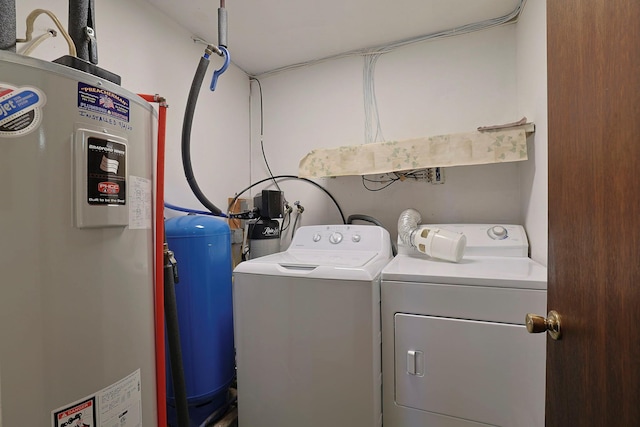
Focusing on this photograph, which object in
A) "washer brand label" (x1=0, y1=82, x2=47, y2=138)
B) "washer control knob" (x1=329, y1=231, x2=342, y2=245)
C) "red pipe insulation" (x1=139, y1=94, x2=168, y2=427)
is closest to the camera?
"washer brand label" (x1=0, y1=82, x2=47, y2=138)

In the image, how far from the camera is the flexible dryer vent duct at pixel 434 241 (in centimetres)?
136

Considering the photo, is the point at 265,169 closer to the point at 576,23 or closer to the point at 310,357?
the point at 310,357

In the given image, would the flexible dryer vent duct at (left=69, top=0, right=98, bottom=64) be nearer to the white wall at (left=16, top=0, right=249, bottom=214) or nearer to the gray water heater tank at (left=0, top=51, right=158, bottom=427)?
the gray water heater tank at (left=0, top=51, right=158, bottom=427)

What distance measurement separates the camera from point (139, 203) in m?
0.76

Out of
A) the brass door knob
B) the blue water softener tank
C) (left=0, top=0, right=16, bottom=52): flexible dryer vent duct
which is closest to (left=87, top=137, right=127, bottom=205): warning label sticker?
(left=0, top=0, right=16, bottom=52): flexible dryer vent duct

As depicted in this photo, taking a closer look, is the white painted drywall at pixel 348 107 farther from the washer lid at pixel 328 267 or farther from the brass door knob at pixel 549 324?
the brass door knob at pixel 549 324

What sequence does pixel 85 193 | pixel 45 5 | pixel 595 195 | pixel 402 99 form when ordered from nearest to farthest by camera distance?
pixel 595 195
pixel 85 193
pixel 45 5
pixel 402 99

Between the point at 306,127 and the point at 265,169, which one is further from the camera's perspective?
the point at 265,169

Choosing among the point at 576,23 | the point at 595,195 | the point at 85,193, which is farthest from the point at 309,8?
the point at 595,195

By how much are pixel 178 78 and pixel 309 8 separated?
0.96 m

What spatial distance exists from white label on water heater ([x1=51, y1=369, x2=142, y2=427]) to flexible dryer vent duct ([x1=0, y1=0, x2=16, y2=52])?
0.85m

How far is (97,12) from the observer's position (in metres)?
1.32

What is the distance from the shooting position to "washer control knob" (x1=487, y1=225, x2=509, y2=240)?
156 cm

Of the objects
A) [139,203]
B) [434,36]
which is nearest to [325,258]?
[139,203]
